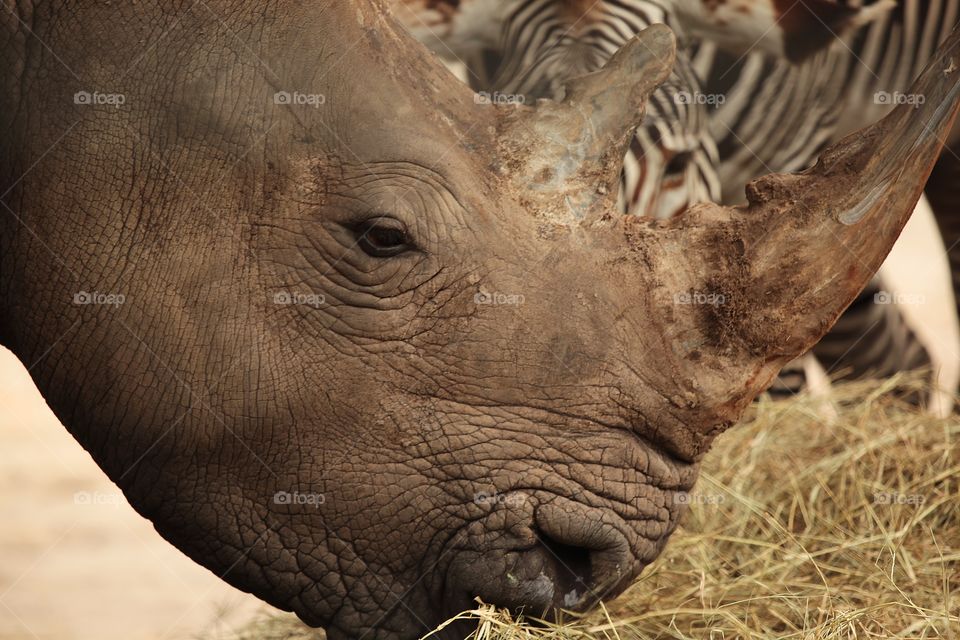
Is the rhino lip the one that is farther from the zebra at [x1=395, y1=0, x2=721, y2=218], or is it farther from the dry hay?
the zebra at [x1=395, y1=0, x2=721, y2=218]

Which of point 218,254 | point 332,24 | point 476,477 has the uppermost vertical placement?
point 332,24

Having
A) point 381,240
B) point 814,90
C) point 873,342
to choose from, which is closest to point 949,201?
point 873,342

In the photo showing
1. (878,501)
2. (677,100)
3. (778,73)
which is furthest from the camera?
(778,73)

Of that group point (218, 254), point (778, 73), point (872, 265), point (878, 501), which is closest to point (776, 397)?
point (778, 73)

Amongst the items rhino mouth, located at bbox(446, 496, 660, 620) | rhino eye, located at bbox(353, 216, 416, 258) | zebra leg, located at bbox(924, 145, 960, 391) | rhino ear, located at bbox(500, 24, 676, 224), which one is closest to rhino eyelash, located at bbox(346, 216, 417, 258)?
rhino eye, located at bbox(353, 216, 416, 258)

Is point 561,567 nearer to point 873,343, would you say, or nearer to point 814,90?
point 814,90

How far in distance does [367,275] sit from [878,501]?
Result: 2218 millimetres

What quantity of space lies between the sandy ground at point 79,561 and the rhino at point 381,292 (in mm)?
1601

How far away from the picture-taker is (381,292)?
10.3ft

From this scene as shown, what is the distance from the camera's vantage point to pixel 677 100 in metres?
5.54

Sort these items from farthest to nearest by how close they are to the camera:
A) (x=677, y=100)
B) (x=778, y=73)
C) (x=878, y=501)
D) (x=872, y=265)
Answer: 1. (x=778, y=73)
2. (x=677, y=100)
3. (x=878, y=501)
4. (x=872, y=265)

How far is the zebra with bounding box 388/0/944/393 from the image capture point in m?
5.51

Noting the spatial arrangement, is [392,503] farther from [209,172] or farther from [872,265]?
[872,265]

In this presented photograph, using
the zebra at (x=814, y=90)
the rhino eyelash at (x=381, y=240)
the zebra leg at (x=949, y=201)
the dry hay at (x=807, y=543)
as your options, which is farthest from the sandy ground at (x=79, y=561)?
the zebra at (x=814, y=90)
